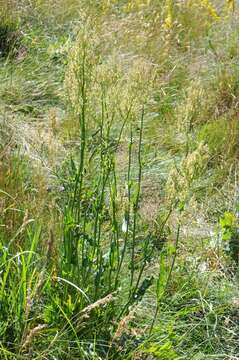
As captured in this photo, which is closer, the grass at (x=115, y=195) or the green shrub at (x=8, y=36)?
the grass at (x=115, y=195)

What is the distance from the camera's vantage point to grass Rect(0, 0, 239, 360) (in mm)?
2162

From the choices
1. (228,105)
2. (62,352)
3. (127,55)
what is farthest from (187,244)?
(127,55)

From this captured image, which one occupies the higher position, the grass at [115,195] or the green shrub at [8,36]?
the green shrub at [8,36]

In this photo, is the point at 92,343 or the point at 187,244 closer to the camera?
the point at 92,343

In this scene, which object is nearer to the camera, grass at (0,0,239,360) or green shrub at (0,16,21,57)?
grass at (0,0,239,360)

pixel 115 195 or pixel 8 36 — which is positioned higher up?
pixel 8 36

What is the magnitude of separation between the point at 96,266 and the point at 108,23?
3.28m

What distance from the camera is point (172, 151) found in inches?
158

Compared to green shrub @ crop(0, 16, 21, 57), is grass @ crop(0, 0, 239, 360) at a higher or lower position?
lower

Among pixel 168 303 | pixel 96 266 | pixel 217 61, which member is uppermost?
pixel 217 61

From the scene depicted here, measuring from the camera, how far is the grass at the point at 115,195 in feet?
7.09

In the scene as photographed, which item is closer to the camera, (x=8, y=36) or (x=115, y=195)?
(x=115, y=195)

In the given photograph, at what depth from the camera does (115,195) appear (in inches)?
90.0

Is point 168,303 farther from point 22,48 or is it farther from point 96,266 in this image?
point 22,48
